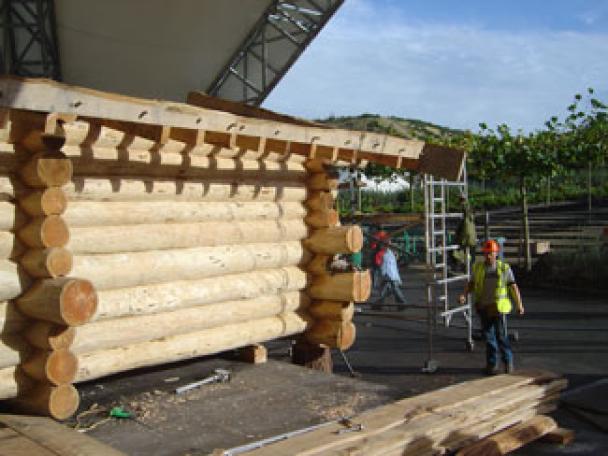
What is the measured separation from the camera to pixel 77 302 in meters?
5.69

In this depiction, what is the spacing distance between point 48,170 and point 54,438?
2115 millimetres

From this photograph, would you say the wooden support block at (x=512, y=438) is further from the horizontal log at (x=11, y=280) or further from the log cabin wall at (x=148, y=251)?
the horizontal log at (x=11, y=280)

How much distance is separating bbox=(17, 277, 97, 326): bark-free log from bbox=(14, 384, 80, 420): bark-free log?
618mm

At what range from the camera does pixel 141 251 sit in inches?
275

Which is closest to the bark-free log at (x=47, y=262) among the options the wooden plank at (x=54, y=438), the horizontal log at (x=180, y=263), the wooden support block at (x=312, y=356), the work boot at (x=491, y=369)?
the horizontal log at (x=180, y=263)

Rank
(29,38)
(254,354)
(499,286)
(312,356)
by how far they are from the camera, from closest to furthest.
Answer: (254,354) < (312,356) < (499,286) < (29,38)

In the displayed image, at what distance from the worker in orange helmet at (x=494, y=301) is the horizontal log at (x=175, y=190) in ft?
9.72

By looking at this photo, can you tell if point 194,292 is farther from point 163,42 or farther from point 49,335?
point 163,42

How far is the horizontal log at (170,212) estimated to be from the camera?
21.4 feet

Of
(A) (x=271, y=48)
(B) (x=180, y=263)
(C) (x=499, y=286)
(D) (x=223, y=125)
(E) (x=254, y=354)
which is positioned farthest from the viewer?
(A) (x=271, y=48)

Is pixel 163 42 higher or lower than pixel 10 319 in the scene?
higher

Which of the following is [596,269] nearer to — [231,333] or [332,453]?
[231,333]

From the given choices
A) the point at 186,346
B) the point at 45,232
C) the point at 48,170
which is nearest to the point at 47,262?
the point at 45,232

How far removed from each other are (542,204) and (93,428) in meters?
30.2
